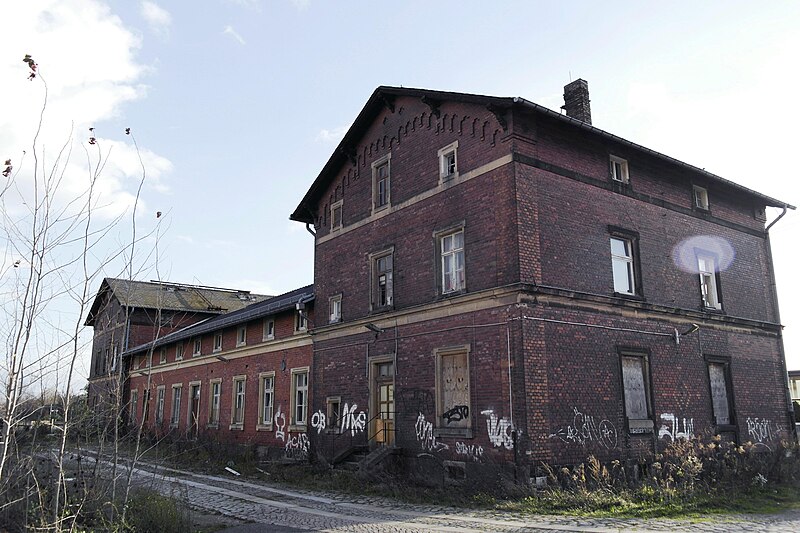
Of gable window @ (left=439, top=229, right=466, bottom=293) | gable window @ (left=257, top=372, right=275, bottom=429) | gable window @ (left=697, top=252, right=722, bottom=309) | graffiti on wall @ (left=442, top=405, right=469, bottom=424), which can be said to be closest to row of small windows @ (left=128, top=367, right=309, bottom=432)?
gable window @ (left=257, top=372, right=275, bottom=429)

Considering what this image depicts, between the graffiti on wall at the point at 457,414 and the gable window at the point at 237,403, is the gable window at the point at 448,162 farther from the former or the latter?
the gable window at the point at 237,403

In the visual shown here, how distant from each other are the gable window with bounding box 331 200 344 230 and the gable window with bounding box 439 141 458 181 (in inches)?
197

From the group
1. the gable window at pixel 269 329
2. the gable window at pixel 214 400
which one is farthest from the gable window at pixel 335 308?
the gable window at pixel 214 400

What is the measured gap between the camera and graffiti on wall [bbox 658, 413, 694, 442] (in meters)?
15.7

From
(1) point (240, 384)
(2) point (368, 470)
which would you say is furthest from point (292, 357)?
(2) point (368, 470)

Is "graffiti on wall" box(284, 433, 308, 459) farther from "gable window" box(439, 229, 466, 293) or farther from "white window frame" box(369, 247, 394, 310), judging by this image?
"gable window" box(439, 229, 466, 293)

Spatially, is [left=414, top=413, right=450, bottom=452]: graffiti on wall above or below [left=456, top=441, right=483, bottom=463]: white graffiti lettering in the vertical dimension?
above

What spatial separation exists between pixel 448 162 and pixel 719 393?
9825 mm

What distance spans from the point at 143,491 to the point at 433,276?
27.5 ft

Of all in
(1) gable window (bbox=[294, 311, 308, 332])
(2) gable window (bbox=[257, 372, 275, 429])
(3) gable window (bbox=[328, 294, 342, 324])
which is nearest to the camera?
(3) gable window (bbox=[328, 294, 342, 324])

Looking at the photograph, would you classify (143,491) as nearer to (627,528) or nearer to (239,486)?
(239,486)

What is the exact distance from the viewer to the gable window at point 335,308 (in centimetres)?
1995

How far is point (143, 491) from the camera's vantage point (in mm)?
10508

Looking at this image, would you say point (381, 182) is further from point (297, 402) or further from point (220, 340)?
point (220, 340)
